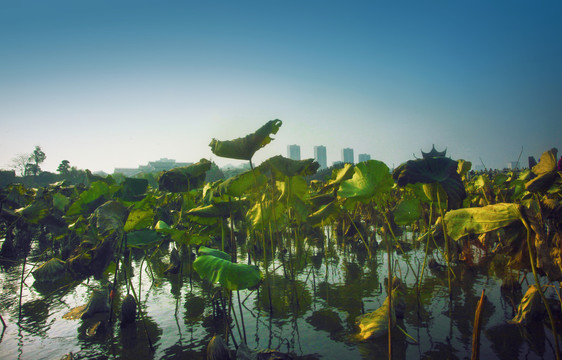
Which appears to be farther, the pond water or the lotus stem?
the pond water

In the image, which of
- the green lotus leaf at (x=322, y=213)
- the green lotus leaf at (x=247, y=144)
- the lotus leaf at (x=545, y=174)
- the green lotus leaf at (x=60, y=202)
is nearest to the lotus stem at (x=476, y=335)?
the lotus leaf at (x=545, y=174)

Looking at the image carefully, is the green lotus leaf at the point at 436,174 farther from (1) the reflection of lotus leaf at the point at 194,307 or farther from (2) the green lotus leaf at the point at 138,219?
(1) the reflection of lotus leaf at the point at 194,307

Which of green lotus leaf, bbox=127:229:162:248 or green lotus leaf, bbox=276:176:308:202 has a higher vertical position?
green lotus leaf, bbox=276:176:308:202

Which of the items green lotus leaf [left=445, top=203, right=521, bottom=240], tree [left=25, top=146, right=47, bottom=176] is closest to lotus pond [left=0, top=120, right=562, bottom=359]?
green lotus leaf [left=445, top=203, right=521, bottom=240]

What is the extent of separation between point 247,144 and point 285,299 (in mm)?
2490

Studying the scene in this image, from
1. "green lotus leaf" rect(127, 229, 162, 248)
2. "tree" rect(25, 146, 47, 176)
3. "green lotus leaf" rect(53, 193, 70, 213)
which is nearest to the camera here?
"green lotus leaf" rect(127, 229, 162, 248)

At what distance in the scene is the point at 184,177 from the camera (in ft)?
14.7

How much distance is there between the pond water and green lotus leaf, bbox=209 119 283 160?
159 cm

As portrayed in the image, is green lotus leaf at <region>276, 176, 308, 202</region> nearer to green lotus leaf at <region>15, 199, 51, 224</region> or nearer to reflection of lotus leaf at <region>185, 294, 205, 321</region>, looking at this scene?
reflection of lotus leaf at <region>185, 294, 205, 321</region>

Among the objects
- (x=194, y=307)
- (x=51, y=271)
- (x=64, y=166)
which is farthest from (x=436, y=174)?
(x=64, y=166)

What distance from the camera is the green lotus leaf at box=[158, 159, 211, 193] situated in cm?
434

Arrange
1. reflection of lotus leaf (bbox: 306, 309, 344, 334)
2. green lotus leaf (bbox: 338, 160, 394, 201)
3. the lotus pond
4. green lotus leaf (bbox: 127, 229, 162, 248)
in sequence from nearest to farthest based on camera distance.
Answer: the lotus pond
green lotus leaf (bbox: 338, 160, 394, 201)
green lotus leaf (bbox: 127, 229, 162, 248)
reflection of lotus leaf (bbox: 306, 309, 344, 334)

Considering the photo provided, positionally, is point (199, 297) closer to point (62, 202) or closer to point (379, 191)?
point (379, 191)

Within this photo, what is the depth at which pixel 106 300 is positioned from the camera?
4223mm
